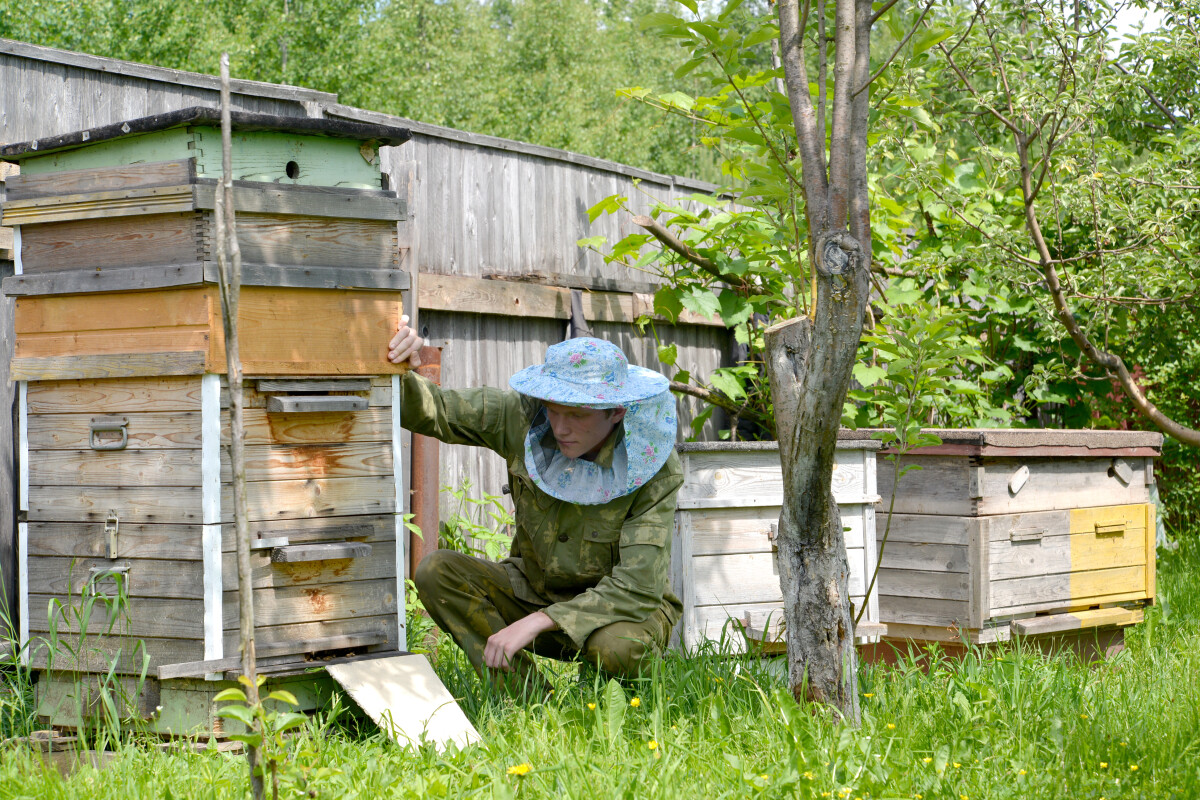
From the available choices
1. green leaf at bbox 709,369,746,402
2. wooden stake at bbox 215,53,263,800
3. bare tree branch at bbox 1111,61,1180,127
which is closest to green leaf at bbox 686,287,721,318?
green leaf at bbox 709,369,746,402

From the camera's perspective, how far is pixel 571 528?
144 inches

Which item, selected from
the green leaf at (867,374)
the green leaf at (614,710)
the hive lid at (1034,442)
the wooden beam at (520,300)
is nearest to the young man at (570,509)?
the green leaf at (614,710)

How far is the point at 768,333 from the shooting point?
119 inches

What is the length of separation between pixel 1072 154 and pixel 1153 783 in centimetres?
411

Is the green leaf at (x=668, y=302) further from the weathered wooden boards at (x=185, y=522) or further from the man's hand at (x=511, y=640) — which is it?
the man's hand at (x=511, y=640)

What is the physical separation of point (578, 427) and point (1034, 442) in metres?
2.15

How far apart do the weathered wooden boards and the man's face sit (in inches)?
21.6

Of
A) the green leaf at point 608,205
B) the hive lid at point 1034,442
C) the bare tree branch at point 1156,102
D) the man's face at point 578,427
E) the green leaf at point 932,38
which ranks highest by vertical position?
the bare tree branch at point 1156,102

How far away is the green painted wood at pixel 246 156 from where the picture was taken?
9.84 ft

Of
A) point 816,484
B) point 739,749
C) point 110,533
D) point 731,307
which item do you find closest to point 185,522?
point 110,533

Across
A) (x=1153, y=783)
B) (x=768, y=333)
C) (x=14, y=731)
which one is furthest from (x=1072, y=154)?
(x=14, y=731)

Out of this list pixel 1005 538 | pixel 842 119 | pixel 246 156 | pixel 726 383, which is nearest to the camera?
pixel 842 119

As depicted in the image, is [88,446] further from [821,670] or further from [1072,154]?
[1072,154]

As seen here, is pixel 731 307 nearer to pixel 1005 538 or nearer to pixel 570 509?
pixel 1005 538
